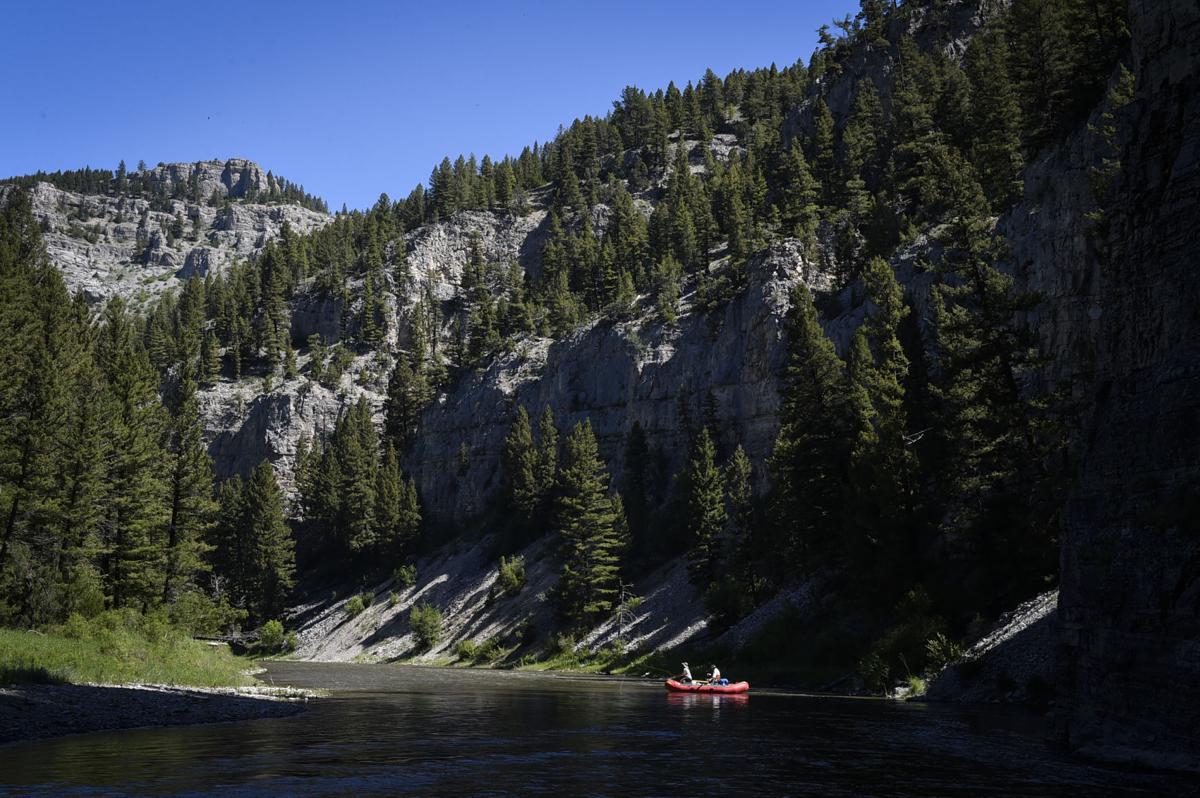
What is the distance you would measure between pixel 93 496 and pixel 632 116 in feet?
561

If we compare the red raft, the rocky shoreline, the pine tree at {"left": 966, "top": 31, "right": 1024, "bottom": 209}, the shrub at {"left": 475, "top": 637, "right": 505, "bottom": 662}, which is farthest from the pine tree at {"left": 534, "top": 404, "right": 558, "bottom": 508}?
the rocky shoreline

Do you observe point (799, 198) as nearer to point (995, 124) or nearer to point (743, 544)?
point (995, 124)

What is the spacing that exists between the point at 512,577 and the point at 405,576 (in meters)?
20.1

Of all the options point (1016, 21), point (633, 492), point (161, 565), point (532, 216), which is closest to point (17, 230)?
point (161, 565)

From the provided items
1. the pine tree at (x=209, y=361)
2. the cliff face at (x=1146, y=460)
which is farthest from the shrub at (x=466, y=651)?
the pine tree at (x=209, y=361)

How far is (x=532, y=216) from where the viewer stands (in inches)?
7023

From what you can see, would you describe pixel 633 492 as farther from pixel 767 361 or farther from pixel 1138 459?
pixel 1138 459

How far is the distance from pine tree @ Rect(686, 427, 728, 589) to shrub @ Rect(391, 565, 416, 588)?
1574 inches

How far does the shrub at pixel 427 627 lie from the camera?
87.6 metres

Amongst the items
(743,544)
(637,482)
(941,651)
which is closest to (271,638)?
(637,482)

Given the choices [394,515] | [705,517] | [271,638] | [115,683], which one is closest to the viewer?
[115,683]

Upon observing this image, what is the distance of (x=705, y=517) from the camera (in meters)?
74.1

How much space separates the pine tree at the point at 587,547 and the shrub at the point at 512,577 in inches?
231

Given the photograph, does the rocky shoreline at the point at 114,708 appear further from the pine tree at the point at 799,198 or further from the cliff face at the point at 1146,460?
the pine tree at the point at 799,198
